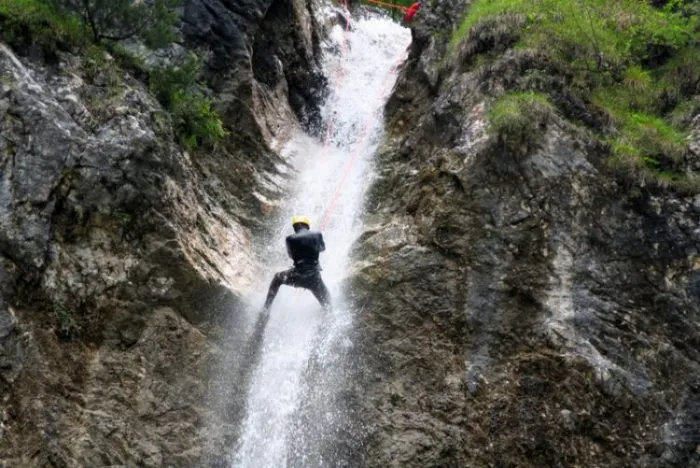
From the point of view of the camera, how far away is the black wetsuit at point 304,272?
9.99m

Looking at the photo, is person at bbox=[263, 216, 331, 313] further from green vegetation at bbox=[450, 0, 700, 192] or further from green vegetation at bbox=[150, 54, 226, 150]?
green vegetation at bbox=[450, 0, 700, 192]

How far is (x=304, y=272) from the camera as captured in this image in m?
10.0

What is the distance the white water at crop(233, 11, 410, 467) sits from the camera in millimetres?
9109

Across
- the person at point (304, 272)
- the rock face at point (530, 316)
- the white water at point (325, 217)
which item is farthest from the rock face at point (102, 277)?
the rock face at point (530, 316)

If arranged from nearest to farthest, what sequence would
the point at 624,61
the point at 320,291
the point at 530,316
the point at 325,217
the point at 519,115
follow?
the point at 530,316 → the point at 320,291 → the point at 519,115 → the point at 624,61 → the point at 325,217

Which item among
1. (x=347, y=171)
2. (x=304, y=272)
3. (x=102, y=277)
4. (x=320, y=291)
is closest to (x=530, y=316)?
(x=320, y=291)

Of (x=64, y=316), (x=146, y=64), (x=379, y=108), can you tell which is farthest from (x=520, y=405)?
(x=379, y=108)

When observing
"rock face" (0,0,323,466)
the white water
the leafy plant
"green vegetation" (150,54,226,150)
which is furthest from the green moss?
the white water

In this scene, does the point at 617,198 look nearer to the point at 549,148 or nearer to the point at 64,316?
the point at 549,148

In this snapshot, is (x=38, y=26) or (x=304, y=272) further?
(x=304, y=272)

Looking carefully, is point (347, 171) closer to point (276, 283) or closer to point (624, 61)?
Result: point (276, 283)

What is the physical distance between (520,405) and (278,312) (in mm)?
4335

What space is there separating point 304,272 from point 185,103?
4.10m

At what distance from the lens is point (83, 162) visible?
28.8 ft
